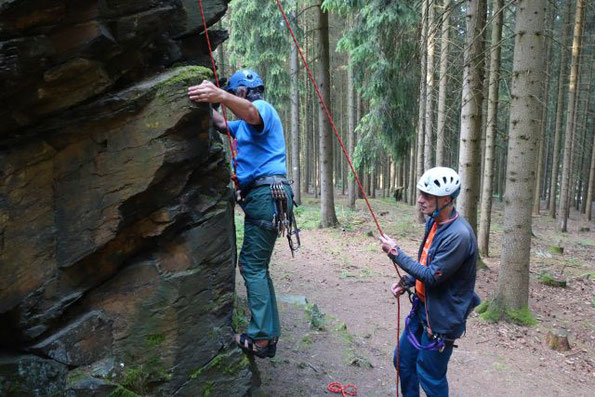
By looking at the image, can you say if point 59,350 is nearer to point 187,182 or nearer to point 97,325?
point 97,325

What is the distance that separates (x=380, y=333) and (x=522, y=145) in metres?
4.30

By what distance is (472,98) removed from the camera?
8.84 m

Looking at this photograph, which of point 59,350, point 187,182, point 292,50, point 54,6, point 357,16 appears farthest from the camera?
point 292,50

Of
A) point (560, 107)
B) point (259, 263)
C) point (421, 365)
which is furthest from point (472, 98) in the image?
point (560, 107)

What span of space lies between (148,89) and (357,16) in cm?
1290

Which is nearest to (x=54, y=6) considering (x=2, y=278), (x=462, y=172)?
(x=2, y=278)

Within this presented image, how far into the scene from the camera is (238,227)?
13.3 meters

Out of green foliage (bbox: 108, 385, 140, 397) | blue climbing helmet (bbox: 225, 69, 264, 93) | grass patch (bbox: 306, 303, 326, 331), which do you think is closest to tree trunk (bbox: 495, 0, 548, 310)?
grass patch (bbox: 306, 303, 326, 331)

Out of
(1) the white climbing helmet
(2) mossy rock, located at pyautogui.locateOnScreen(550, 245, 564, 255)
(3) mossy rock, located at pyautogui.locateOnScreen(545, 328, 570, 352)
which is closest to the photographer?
(1) the white climbing helmet

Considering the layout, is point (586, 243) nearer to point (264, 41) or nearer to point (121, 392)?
point (264, 41)

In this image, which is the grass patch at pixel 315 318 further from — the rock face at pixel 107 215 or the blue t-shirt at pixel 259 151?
the blue t-shirt at pixel 259 151

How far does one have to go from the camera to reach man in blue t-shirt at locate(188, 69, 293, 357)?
4002 mm

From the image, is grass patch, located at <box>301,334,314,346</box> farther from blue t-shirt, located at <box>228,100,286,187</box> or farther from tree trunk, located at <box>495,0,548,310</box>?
tree trunk, located at <box>495,0,548,310</box>

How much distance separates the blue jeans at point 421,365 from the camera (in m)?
3.77
